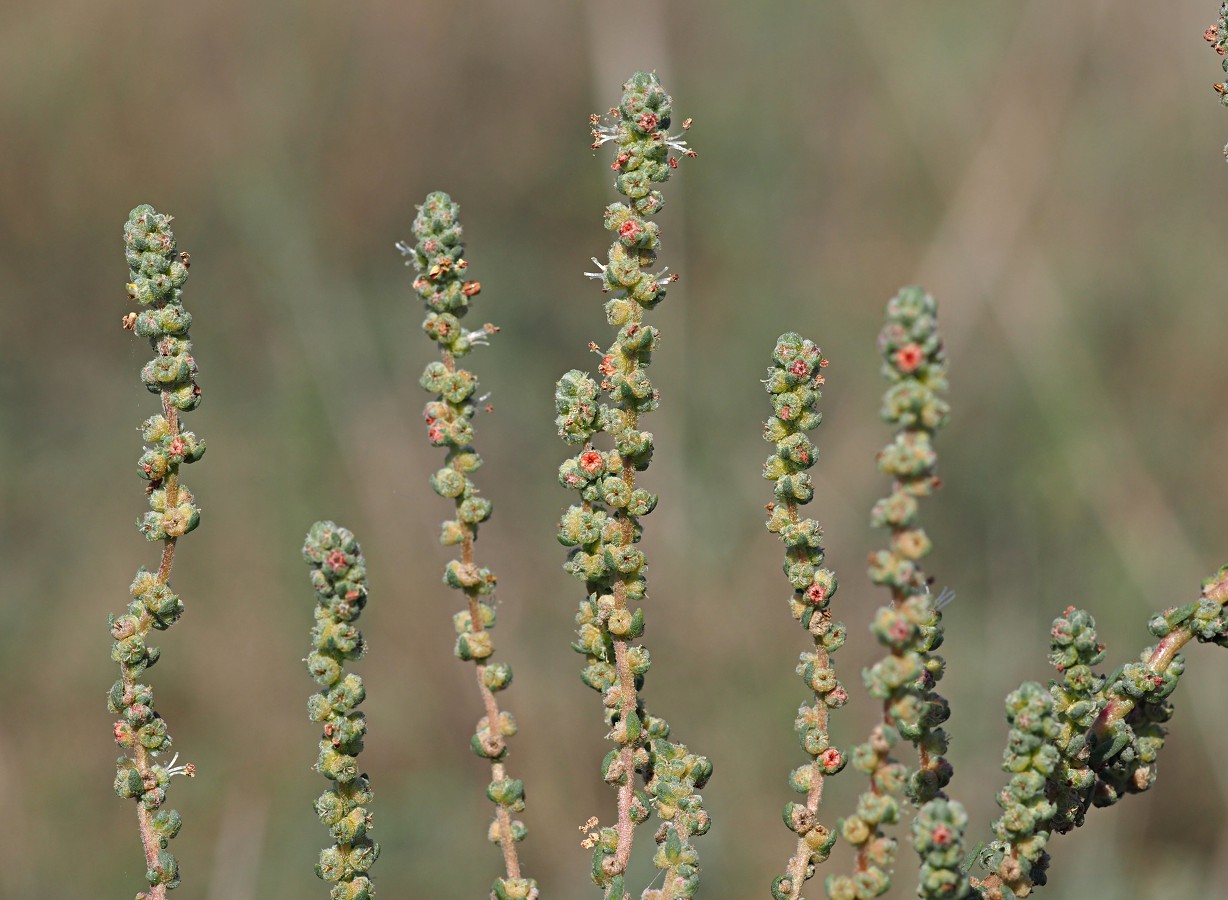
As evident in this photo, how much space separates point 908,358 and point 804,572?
2.10ft

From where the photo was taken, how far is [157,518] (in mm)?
1922

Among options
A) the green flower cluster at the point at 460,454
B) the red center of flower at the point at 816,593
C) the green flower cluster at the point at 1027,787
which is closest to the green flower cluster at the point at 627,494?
the green flower cluster at the point at 460,454

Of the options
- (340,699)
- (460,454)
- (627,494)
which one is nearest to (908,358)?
(627,494)

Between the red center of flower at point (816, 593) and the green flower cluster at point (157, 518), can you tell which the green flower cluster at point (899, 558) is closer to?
the red center of flower at point (816, 593)

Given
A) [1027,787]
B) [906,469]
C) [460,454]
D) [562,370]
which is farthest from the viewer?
[562,370]

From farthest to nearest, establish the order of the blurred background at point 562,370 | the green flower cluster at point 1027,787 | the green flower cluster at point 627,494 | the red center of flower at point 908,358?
the blurred background at point 562,370 < the green flower cluster at point 627,494 < the green flower cluster at point 1027,787 < the red center of flower at point 908,358

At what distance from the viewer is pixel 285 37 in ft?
29.7

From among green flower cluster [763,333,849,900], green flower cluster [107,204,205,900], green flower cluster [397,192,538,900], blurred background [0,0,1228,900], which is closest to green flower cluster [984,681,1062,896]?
green flower cluster [763,333,849,900]

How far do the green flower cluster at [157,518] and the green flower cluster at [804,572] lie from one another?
82cm

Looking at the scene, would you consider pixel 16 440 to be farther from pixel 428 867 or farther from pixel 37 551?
pixel 428 867

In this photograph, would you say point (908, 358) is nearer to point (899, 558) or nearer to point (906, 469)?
point (906, 469)

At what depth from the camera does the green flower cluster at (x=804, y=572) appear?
74.1 inches

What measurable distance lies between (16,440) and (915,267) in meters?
5.62

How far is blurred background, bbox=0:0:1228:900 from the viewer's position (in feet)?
21.6
